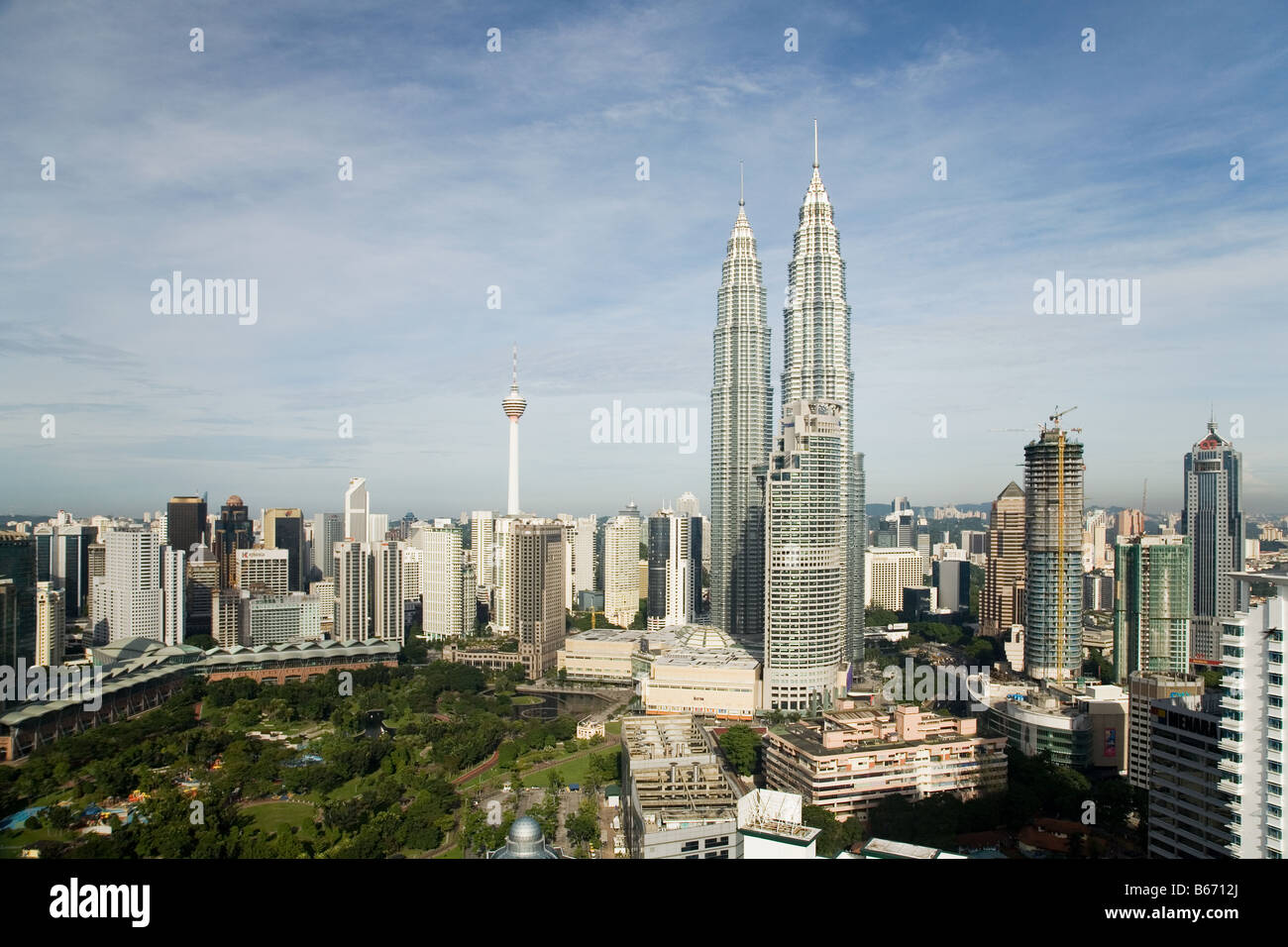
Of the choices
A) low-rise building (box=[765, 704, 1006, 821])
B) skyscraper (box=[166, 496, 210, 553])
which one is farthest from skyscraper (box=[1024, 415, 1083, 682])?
skyscraper (box=[166, 496, 210, 553])

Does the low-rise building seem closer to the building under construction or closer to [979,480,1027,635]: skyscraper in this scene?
the building under construction

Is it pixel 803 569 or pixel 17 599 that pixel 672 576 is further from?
pixel 17 599

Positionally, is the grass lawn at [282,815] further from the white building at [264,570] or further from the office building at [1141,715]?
the white building at [264,570]

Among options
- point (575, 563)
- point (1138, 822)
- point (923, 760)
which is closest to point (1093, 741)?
point (1138, 822)

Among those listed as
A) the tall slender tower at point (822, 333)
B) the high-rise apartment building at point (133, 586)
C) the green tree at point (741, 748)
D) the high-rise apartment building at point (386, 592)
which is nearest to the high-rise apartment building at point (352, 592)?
the high-rise apartment building at point (386, 592)

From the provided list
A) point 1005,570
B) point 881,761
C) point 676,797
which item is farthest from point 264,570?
point 1005,570
